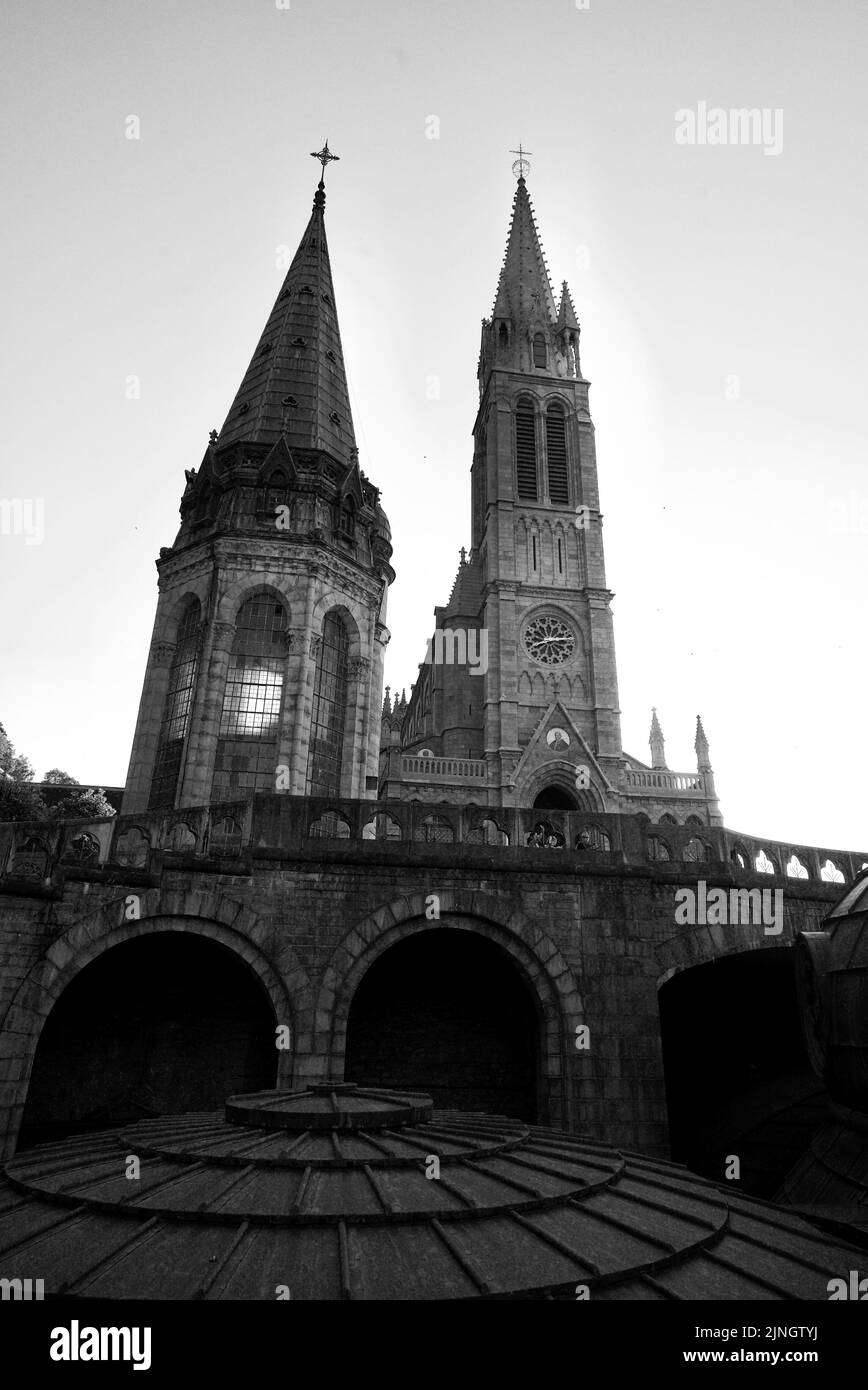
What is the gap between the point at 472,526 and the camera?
55.4 metres

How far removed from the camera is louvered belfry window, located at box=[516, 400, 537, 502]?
164 feet

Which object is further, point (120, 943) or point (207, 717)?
point (207, 717)

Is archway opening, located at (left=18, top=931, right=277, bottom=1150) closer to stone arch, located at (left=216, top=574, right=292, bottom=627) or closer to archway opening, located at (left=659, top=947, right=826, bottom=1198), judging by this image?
archway opening, located at (left=659, top=947, right=826, bottom=1198)

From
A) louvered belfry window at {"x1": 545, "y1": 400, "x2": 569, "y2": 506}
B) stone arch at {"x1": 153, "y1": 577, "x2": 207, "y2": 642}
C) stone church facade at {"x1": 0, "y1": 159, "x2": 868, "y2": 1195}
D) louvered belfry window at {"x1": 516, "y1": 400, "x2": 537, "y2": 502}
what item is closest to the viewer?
stone church facade at {"x1": 0, "y1": 159, "x2": 868, "y2": 1195}

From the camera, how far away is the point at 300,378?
28.0 meters

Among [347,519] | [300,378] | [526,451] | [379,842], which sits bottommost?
[379,842]

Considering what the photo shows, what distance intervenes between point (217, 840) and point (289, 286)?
84.9 ft

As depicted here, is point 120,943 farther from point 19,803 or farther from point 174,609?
point 19,803

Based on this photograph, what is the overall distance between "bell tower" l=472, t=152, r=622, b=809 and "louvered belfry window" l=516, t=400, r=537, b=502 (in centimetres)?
10

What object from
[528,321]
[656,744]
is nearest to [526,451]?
[528,321]

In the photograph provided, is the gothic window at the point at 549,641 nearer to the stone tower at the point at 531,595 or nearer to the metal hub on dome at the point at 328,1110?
the stone tower at the point at 531,595

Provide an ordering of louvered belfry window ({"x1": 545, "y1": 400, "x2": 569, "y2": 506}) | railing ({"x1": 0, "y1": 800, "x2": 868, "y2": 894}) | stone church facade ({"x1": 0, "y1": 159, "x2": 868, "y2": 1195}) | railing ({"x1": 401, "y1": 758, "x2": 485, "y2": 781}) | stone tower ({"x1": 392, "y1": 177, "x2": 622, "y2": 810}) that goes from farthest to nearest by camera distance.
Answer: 1. louvered belfry window ({"x1": 545, "y1": 400, "x2": 569, "y2": 506})
2. stone tower ({"x1": 392, "y1": 177, "x2": 622, "y2": 810})
3. railing ({"x1": 401, "y1": 758, "x2": 485, "y2": 781})
4. railing ({"x1": 0, "y1": 800, "x2": 868, "y2": 894})
5. stone church facade ({"x1": 0, "y1": 159, "x2": 868, "y2": 1195})

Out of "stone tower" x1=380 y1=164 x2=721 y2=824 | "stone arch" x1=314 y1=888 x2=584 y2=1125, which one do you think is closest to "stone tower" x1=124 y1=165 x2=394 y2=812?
"stone arch" x1=314 y1=888 x2=584 y2=1125

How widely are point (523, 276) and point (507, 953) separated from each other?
5821 centimetres
